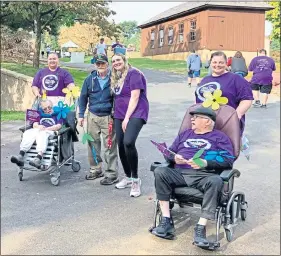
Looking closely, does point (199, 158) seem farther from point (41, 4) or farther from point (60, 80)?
point (41, 4)

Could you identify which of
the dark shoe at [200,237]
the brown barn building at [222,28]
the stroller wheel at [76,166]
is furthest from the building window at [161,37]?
the dark shoe at [200,237]

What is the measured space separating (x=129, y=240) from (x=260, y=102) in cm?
1214

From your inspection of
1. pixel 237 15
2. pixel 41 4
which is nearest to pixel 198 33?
pixel 237 15

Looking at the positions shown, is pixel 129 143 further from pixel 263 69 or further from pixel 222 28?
pixel 222 28

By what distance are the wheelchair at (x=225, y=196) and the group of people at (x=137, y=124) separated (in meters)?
0.08

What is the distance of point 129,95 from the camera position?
6.27m

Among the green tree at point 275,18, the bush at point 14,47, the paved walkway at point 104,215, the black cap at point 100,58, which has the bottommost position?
the paved walkway at point 104,215

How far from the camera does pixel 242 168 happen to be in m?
7.66

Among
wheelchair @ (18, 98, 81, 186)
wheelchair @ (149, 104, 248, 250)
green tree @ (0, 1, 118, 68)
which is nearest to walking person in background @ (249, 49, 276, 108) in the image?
wheelchair @ (18, 98, 81, 186)

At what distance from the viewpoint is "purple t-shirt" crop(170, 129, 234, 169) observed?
4.83 m

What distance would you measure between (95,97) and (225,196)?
2.75 meters

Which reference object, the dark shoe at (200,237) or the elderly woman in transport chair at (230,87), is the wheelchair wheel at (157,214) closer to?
the dark shoe at (200,237)

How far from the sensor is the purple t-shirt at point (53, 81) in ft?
23.9

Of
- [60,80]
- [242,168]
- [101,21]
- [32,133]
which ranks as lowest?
[242,168]
